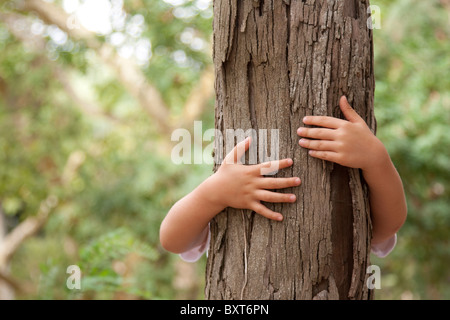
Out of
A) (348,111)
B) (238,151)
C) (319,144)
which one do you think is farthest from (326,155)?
(238,151)

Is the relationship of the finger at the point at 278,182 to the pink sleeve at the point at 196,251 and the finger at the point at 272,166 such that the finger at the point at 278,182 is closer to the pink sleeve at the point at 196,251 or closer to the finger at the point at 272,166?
the finger at the point at 272,166

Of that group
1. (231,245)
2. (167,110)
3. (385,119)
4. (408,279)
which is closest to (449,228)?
(408,279)

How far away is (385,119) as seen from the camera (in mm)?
4430

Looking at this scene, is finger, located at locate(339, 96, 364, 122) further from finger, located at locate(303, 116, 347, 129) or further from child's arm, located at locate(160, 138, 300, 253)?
child's arm, located at locate(160, 138, 300, 253)

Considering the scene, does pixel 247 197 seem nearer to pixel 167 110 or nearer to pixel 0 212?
pixel 167 110

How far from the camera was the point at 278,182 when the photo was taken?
1.35 m

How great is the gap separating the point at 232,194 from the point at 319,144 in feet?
0.99

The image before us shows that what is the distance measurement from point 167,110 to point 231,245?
520cm

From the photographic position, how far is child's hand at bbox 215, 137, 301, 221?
135cm

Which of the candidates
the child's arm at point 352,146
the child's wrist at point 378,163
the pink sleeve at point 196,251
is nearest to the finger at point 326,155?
the child's arm at point 352,146

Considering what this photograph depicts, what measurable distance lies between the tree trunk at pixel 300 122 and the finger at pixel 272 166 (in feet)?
0.08

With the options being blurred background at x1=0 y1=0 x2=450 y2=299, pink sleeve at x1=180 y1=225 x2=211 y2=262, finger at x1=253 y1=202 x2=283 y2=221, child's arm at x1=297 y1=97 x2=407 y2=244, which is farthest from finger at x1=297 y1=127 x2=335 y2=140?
blurred background at x1=0 y1=0 x2=450 y2=299

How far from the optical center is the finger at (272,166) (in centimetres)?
135

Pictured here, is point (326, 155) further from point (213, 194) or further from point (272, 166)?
point (213, 194)
